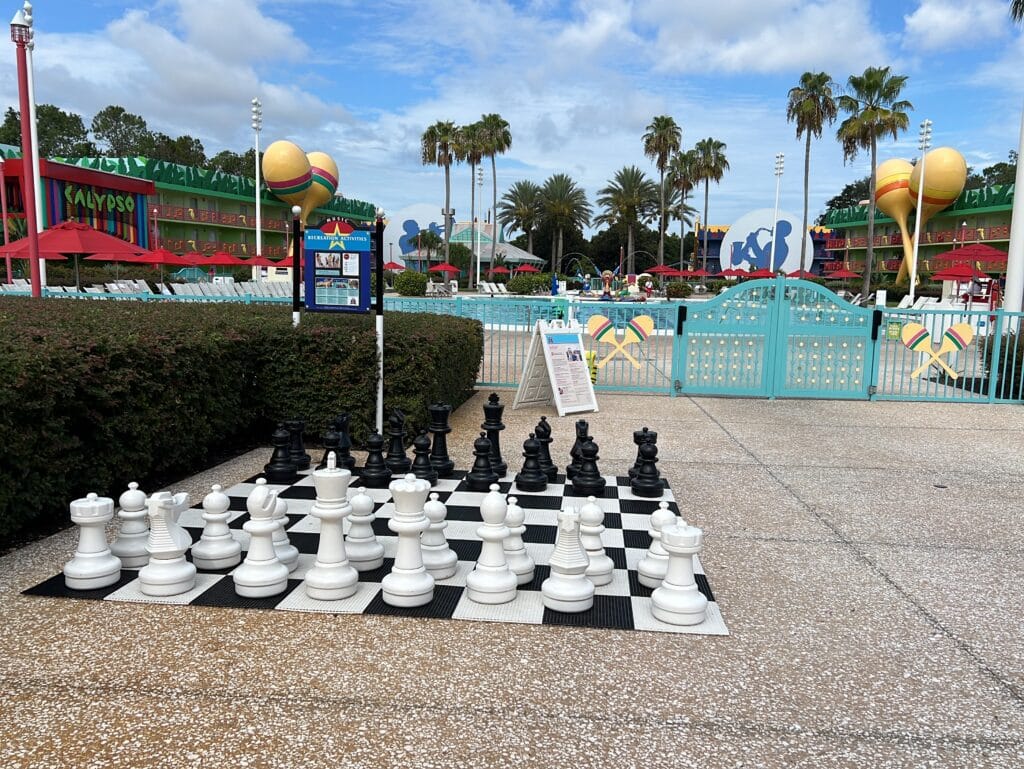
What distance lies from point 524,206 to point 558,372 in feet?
234

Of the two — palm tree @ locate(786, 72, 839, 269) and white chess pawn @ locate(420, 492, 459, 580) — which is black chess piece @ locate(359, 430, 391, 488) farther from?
palm tree @ locate(786, 72, 839, 269)

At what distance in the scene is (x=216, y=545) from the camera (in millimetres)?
3877

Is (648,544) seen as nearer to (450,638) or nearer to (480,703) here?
(450,638)

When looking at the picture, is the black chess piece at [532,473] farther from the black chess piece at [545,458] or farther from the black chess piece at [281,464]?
the black chess piece at [281,464]

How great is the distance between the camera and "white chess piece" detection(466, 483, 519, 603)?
3.52 m

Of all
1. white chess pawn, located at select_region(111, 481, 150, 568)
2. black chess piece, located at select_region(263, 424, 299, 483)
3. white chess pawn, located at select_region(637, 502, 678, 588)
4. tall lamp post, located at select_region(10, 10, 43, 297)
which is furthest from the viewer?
tall lamp post, located at select_region(10, 10, 43, 297)

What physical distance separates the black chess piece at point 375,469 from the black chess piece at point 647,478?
5.71ft

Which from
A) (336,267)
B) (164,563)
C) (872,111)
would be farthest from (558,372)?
(872,111)

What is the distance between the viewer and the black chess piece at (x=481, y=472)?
5.46 metres

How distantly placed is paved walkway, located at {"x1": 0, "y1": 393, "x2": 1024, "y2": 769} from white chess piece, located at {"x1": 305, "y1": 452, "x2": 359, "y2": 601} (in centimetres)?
17

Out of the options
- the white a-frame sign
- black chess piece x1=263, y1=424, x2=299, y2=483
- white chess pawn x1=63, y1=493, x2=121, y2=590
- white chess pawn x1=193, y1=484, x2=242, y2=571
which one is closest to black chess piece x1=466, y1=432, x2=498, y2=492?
black chess piece x1=263, y1=424, x2=299, y2=483

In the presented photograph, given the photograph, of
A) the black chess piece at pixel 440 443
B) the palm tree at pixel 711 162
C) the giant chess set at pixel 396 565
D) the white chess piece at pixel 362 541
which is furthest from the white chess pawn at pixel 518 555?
the palm tree at pixel 711 162

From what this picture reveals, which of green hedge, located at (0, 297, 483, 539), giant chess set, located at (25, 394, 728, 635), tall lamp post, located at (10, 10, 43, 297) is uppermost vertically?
tall lamp post, located at (10, 10, 43, 297)

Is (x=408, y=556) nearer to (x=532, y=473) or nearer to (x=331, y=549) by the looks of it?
(x=331, y=549)
